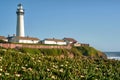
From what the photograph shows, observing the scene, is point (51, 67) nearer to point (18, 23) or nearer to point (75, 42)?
point (18, 23)

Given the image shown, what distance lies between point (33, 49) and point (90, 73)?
65910 mm

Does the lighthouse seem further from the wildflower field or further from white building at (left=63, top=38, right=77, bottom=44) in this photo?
the wildflower field

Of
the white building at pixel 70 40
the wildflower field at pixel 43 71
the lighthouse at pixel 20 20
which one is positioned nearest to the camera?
the wildflower field at pixel 43 71

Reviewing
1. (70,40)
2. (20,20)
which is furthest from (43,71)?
(70,40)

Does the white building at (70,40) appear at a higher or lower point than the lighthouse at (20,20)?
lower

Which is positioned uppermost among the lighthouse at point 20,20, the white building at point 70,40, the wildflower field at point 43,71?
the lighthouse at point 20,20

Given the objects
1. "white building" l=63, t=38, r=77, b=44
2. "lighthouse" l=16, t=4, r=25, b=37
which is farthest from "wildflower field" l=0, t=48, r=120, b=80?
"white building" l=63, t=38, r=77, b=44

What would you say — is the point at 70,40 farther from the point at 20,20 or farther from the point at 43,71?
the point at 43,71

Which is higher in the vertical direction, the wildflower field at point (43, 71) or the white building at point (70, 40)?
the white building at point (70, 40)

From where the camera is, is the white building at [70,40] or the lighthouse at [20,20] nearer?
the lighthouse at [20,20]

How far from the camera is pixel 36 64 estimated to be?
1302 centimetres

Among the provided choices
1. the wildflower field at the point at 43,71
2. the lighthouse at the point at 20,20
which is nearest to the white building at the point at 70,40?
the lighthouse at the point at 20,20

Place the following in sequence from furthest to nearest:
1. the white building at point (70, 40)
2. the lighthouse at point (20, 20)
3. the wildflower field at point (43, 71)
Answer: the white building at point (70, 40) < the lighthouse at point (20, 20) < the wildflower field at point (43, 71)

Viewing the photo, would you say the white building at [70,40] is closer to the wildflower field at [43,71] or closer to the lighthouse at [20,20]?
the lighthouse at [20,20]
